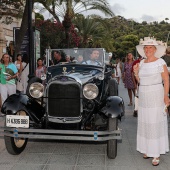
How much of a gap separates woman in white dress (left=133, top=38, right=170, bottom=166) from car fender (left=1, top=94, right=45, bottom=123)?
175 cm

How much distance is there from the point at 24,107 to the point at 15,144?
62 centimetres

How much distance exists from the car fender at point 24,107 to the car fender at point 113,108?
1.15m

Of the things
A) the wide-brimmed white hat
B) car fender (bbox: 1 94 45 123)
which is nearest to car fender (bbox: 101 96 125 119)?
the wide-brimmed white hat

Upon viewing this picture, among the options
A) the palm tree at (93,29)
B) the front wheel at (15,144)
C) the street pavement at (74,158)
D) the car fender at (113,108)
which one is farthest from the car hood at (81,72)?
the palm tree at (93,29)

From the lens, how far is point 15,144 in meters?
5.36

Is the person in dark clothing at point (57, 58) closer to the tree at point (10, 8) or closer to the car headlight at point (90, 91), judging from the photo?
the car headlight at point (90, 91)

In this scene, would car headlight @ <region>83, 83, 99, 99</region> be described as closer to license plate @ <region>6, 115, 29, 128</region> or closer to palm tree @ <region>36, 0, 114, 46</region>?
license plate @ <region>6, 115, 29, 128</region>

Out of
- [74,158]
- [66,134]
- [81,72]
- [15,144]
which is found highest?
[81,72]

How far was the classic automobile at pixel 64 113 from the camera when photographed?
16.2ft

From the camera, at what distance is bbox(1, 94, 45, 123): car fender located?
528 centimetres

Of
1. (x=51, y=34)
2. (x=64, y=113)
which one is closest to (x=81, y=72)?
(x=64, y=113)

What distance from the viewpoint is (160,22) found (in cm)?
10700

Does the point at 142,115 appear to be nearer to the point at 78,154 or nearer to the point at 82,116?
the point at 82,116

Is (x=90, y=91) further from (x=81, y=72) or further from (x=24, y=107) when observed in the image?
(x=24, y=107)
